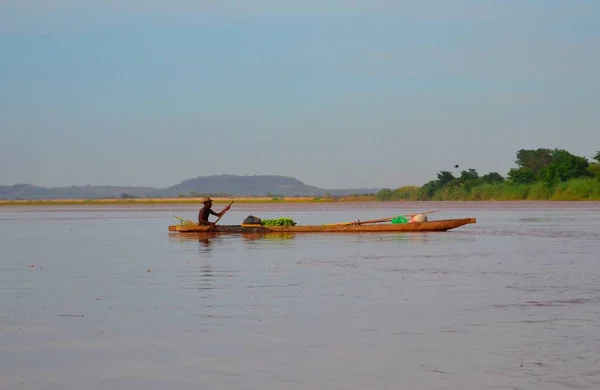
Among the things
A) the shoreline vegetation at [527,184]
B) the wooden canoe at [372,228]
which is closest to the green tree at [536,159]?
the shoreline vegetation at [527,184]

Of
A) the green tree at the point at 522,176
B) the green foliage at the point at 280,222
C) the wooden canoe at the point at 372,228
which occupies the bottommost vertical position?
the wooden canoe at the point at 372,228

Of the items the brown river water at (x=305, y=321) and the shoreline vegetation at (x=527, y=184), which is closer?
the brown river water at (x=305, y=321)

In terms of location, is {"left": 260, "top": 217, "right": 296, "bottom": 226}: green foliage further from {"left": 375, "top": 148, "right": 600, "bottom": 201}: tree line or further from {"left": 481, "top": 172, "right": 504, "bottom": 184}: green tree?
{"left": 481, "top": 172, "right": 504, "bottom": 184}: green tree

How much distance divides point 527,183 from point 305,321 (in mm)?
72642

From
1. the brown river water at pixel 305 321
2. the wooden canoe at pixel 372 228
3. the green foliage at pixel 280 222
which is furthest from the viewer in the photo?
the green foliage at pixel 280 222

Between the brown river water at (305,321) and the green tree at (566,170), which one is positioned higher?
the green tree at (566,170)

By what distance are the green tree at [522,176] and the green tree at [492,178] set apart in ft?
17.1

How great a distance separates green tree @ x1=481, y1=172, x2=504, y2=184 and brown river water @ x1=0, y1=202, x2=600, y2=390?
67762 millimetres

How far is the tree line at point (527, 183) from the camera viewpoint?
76588 millimetres

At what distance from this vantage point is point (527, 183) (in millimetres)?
83062

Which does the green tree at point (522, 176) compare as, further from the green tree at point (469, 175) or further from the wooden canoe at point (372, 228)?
the wooden canoe at point (372, 228)

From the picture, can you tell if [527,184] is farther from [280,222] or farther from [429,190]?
[280,222]

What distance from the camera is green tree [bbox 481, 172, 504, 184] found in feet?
300

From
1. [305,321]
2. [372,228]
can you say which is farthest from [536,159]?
[305,321]
